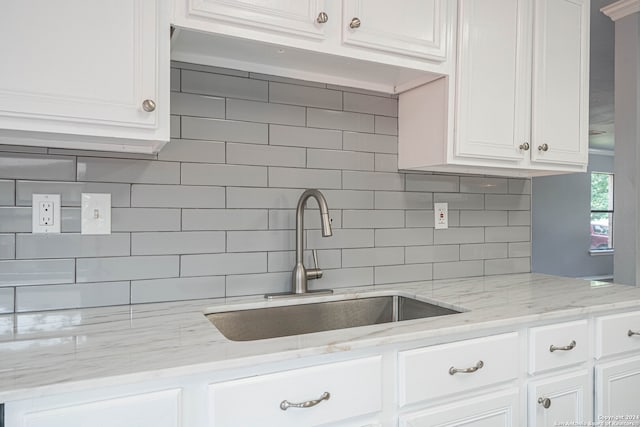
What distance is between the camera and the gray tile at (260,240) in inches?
62.6

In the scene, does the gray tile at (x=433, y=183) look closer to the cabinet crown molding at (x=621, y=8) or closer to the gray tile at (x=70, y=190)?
the gray tile at (x=70, y=190)

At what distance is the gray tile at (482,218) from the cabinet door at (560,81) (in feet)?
1.31

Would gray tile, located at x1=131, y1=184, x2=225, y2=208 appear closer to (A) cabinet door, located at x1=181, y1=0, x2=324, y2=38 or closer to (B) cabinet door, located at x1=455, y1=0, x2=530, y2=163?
(A) cabinet door, located at x1=181, y1=0, x2=324, y2=38

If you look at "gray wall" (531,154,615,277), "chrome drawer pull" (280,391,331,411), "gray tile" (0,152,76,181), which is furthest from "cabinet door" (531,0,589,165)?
"gray wall" (531,154,615,277)

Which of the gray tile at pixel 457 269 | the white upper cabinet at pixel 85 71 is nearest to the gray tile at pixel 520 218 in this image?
the gray tile at pixel 457 269

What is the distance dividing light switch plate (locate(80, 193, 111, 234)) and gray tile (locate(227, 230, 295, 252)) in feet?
1.32

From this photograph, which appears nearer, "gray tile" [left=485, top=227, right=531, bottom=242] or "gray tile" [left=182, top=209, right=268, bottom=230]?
"gray tile" [left=182, top=209, right=268, bottom=230]

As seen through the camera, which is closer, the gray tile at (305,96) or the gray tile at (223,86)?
the gray tile at (223,86)

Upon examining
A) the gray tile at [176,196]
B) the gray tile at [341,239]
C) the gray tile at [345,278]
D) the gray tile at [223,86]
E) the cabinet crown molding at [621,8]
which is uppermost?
the cabinet crown molding at [621,8]

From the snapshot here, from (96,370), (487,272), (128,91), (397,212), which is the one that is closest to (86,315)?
(96,370)

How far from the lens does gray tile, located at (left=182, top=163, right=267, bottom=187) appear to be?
152 centimetres

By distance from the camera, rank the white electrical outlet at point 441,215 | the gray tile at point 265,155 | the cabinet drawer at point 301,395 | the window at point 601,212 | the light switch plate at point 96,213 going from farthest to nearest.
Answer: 1. the window at point 601,212
2. the white electrical outlet at point 441,215
3. the gray tile at point 265,155
4. the light switch plate at point 96,213
5. the cabinet drawer at point 301,395

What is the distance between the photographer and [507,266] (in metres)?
2.19

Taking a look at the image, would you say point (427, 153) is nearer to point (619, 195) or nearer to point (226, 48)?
point (226, 48)
